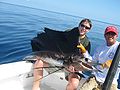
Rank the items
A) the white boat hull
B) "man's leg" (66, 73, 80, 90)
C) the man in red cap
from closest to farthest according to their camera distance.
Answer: the man in red cap → "man's leg" (66, 73, 80, 90) → the white boat hull

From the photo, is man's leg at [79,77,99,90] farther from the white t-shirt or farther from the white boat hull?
the white boat hull

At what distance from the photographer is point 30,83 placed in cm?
436

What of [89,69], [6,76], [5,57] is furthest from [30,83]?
[5,57]

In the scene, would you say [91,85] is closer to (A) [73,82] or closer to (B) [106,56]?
(A) [73,82]

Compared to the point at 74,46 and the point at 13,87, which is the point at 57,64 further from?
the point at 13,87

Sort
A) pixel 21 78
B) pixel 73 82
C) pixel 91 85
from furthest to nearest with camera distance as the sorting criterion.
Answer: pixel 21 78 → pixel 73 82 → pixel 91 85

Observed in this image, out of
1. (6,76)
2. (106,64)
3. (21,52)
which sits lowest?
(21,52)

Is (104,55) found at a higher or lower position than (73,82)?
higher

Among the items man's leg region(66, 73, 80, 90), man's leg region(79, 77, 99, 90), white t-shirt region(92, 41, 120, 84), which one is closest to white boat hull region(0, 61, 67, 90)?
man's leg region(66, 73, 80, 90)

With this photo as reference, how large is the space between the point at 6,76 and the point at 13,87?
34 centimetres

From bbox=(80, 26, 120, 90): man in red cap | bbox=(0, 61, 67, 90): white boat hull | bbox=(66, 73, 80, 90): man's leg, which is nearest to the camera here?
bbox=(80, 26, 120, 90): man in red cap

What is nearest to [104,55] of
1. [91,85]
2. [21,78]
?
[91,85]

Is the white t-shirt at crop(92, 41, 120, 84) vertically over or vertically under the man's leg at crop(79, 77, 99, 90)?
over

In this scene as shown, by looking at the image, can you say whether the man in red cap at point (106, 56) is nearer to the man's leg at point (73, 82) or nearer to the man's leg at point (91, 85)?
the man's leg at point (91, 85)
